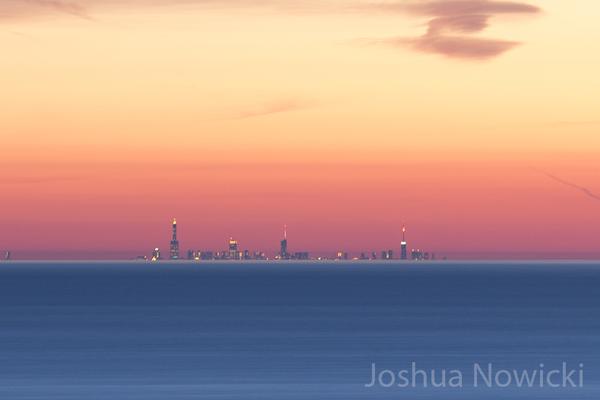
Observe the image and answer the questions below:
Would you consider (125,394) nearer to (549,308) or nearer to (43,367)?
(43,367)

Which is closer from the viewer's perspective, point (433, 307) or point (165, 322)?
point (165, 322)

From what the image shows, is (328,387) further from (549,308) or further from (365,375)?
(549,308)

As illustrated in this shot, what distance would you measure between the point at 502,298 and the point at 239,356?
9751 cm

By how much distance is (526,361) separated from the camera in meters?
73.4

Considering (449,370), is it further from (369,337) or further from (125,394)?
(369,337)

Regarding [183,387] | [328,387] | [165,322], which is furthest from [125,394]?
[165,322]

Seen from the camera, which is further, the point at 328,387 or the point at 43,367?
the point at 43,367

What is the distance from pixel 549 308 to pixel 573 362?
211ft

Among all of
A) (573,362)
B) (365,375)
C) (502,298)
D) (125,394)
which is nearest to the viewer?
(125,394)

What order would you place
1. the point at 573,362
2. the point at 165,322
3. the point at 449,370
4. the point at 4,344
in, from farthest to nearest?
the point at 165,322, the point at 4,344, the point at 573,362, the point at 449,370

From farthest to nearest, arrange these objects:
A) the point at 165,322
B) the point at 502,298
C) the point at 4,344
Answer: the point at 502,298, the point at 165,322, the point at 4,344

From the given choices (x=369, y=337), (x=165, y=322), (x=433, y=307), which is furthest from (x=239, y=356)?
(x=433, y=307)

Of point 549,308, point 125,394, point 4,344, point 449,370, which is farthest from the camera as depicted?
point 549,308

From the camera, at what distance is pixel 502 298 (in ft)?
554
